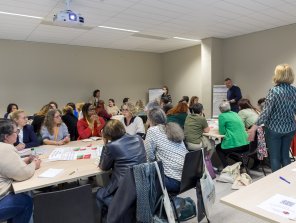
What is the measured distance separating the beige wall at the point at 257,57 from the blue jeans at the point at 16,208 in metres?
6.21

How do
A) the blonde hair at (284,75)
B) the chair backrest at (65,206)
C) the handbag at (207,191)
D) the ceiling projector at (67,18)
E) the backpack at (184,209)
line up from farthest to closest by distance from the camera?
the ceiling projector at (67,18) → the blonde hair at (284,75) → the backpack at (184,209) → the handbag at (207,191) → the chair backrest at (65,206)

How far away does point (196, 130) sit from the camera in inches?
149

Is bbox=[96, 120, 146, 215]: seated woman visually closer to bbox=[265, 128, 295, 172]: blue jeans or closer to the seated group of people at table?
the seated group of people at table

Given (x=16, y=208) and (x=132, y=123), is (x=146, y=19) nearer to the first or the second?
(x=132, y=123)

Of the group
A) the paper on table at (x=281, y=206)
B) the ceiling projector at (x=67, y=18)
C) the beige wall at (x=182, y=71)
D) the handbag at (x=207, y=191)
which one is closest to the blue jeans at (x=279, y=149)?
the handbag at (x=207, y=191)

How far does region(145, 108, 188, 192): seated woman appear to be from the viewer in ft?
7.97

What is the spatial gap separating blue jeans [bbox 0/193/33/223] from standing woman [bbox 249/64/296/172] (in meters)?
2.52

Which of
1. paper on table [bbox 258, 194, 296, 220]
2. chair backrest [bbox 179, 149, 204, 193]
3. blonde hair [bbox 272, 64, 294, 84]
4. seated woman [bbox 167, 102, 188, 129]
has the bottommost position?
chair backrest [bbox 179, 149, 204, 193]

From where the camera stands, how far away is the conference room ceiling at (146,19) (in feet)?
14.2

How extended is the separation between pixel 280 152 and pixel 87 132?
2.61 metres

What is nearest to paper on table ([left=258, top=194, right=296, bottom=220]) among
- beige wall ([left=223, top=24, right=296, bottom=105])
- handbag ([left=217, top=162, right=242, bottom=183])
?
handbag ([left=217, top=162, right=242, bottom=183])

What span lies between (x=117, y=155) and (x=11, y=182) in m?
0.89

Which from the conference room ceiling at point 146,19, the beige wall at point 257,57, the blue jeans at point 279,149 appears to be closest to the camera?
the blue jeans at point 279,149

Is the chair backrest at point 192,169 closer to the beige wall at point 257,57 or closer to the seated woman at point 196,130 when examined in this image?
the seated woman at point 196,130
